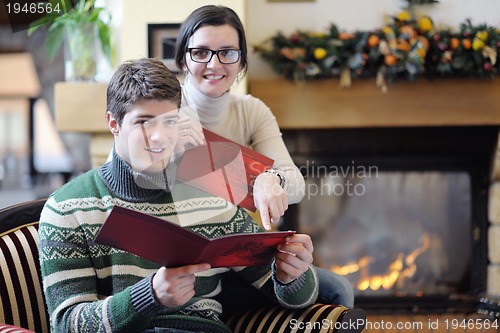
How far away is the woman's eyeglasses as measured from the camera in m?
1.64

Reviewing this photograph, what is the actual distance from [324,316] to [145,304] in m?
0.39

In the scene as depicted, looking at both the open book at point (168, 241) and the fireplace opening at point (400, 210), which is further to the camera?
the fireplace opening at point (400, 210)

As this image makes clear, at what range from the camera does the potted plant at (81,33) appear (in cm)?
267

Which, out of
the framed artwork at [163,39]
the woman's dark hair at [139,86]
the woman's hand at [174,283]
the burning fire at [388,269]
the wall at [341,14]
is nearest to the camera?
the woman's hand at [174,283]

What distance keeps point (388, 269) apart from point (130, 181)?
2.00 meters

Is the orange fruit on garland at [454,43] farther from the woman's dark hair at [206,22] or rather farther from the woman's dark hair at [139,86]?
the woman's dark hair at [139,86]

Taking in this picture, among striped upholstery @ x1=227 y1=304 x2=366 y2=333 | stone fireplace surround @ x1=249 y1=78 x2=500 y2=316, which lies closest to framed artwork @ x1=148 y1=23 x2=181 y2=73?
stone fireplace surround @ x1=249 y1=78 x2=500 y2=316

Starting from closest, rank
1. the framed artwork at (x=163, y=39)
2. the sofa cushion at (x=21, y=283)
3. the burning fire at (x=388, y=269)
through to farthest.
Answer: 1. the sofa cushion at (x=21, y=283)
2. the framed artwork at (x=163, y=39)
3. the burning fire at (x=388, y=269)

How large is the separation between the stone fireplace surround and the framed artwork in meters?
0.37

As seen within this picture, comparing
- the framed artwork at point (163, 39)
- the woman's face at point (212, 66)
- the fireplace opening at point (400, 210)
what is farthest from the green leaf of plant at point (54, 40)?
the woman's face at point (212, 66)

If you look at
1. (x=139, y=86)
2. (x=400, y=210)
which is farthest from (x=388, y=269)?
(x=139, y=86)

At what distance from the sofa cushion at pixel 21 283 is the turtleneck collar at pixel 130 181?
0.29m

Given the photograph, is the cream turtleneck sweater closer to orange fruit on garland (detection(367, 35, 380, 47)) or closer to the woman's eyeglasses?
the woman's eyeglasses

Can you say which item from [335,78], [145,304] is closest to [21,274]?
[145,304]
